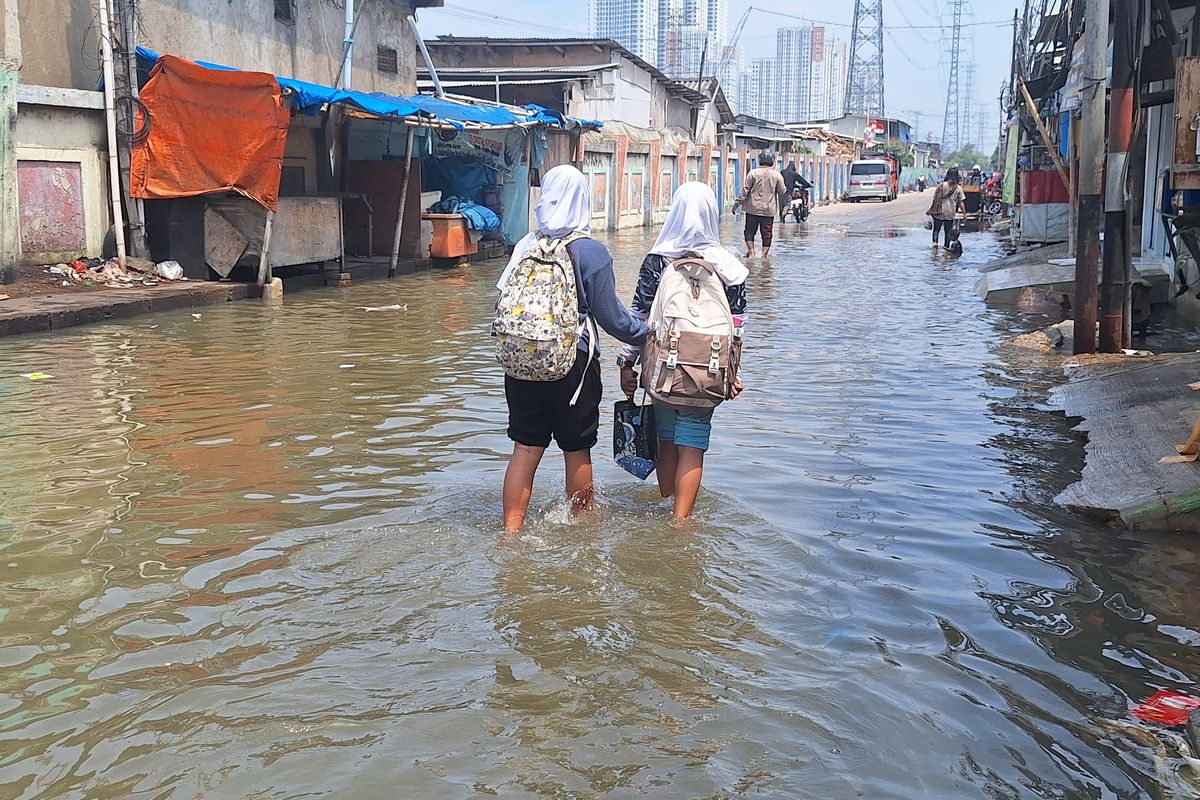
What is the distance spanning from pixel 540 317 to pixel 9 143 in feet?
33.0

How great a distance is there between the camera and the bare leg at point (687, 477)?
5152 mm

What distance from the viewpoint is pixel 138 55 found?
45.9 ft

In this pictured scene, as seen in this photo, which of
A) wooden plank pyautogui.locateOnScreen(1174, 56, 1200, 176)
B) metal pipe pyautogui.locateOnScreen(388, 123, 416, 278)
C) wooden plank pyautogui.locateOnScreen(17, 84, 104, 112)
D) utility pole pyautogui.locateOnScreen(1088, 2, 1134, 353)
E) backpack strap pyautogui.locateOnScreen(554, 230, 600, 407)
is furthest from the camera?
metal pipe pyautogui.locateOnScreen(388, 123, 416, 278)

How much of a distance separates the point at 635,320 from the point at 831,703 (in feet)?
6.60

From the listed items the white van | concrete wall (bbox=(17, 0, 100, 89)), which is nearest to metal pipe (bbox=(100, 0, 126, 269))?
concrete wall (bbox=(17, 0, 100, 89))

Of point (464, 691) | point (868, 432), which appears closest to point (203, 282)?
point (868, 432)

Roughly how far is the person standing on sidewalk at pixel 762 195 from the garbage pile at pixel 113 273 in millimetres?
9378

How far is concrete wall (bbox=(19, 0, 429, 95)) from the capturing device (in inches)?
520

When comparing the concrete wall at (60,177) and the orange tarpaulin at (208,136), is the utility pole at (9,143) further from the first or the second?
the orange tarpaulin at (208,136)

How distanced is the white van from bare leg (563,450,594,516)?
56204 mm

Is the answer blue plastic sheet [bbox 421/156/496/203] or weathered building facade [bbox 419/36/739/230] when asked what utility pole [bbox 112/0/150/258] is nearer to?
blue plastic sheet [bbox 421/156/496/203]

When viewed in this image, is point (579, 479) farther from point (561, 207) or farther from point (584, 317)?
point (561, 207)

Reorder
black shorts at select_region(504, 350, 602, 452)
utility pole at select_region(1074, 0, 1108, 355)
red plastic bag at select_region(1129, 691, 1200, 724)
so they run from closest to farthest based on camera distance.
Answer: red plastic bag at select_region(1129, 691, 1200, 724) → black shorts at select_region(504, 350, 602, 452) → utility pole at select_region(1074, 0, 1108, 355)

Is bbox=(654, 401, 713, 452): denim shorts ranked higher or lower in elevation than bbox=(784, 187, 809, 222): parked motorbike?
lower
